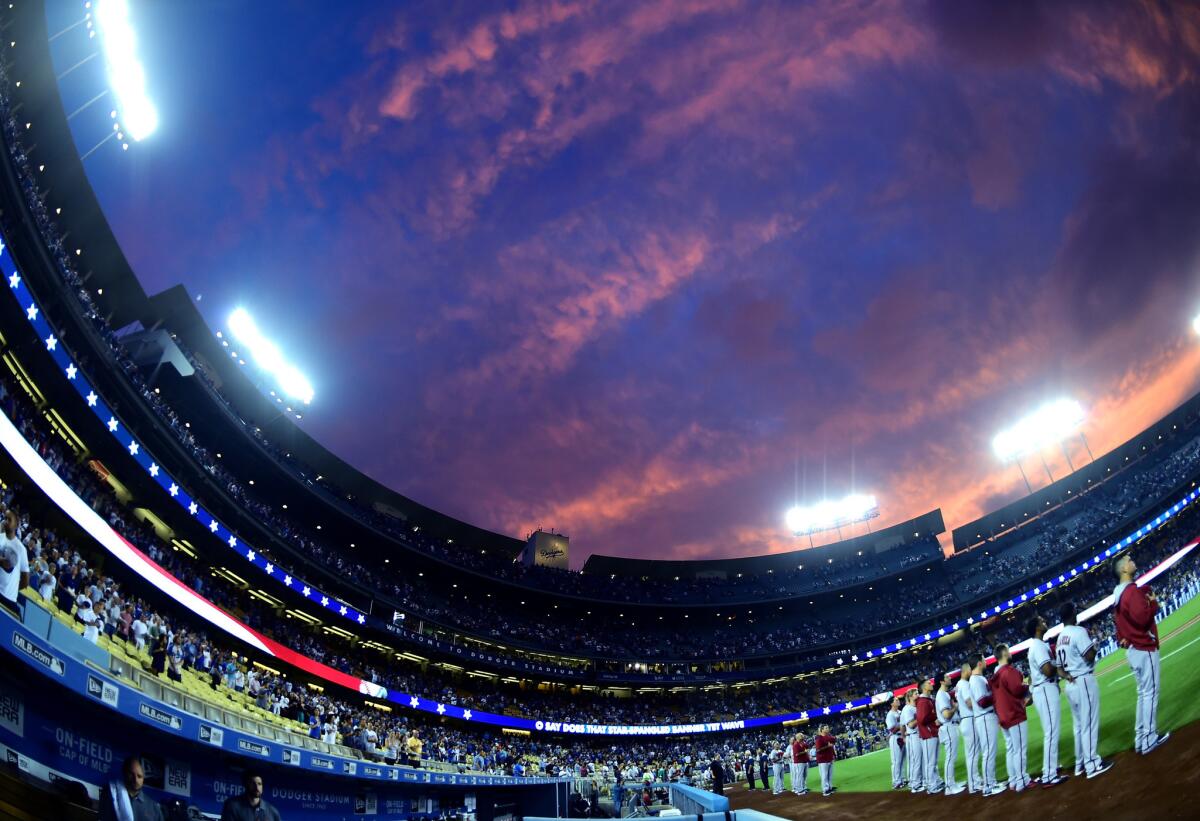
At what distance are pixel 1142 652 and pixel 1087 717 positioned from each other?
1174 mm

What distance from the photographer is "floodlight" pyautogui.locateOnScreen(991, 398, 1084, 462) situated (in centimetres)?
5888

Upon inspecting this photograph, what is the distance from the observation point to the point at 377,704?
124ft

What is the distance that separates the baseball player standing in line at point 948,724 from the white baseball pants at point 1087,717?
3.95 metres

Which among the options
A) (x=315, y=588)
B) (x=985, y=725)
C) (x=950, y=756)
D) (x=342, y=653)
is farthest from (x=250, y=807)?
(x=342, y=653)

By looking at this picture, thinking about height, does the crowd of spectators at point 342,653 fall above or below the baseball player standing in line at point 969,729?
above

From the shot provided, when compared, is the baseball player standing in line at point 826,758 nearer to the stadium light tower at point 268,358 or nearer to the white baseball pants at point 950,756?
the white baseball pants at point 950,756

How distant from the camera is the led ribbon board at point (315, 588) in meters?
18.8

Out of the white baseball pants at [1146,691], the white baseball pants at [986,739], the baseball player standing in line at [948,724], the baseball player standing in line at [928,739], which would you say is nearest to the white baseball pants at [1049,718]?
the white baseball pants at [1146,691]

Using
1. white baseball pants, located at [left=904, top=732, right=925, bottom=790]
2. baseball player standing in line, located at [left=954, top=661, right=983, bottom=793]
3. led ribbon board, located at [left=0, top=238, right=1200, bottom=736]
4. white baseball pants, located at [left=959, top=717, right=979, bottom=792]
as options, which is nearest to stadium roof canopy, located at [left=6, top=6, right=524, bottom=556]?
led ribbon board, located at [left=0, top=238, right=1200, bottom=736]

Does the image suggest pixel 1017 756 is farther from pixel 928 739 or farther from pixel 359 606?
pixel 359 606

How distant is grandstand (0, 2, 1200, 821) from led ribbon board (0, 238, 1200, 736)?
0.17 metres

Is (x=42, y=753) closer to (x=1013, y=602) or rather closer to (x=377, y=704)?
(x=377, y=704)

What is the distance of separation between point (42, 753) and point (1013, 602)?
222 feet

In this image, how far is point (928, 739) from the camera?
526 inches
